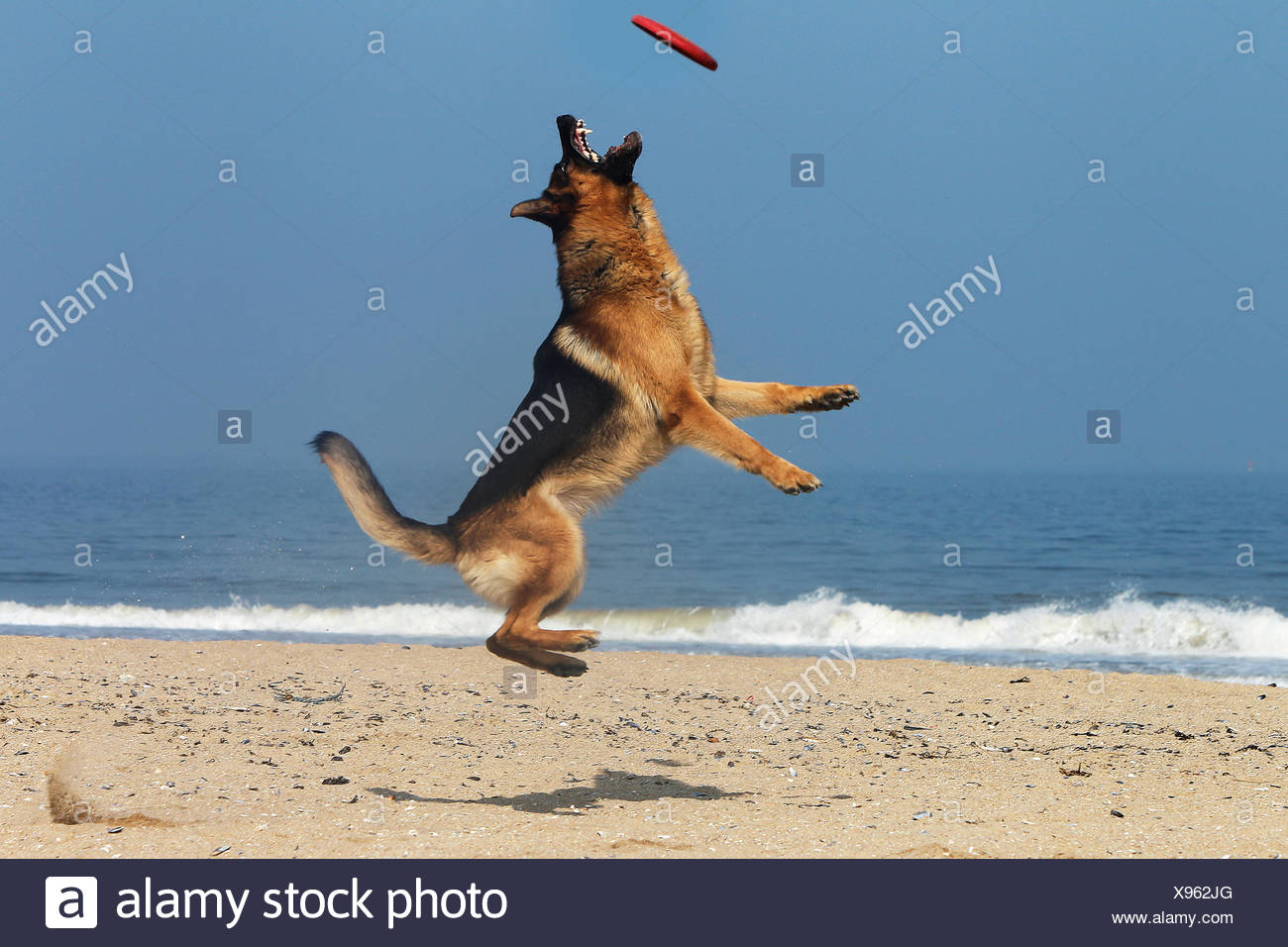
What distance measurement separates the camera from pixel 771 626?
20.7 metres

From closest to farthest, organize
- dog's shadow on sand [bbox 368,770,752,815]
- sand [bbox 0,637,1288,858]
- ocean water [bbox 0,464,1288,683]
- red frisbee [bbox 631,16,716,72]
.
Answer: red frisbee [bbox 631,16,716,72] → sand [bbox 0,637,1288,858] → dog's shadow on sand [bbox 368,770,752,815] → ocean water [bbox 0,464,1288,683]

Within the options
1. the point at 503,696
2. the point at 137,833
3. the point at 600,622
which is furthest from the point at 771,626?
the point at 137,833

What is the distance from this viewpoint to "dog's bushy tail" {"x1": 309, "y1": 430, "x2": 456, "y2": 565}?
560cm

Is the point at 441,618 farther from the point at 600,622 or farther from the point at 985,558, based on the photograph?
the point at 985,558

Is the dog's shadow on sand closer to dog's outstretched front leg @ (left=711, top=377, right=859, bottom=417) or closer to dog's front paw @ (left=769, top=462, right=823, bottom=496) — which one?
dog's outstretched front leg @ (left=711, top=377, right=859, bottom=417)

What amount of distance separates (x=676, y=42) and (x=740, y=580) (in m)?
20.5

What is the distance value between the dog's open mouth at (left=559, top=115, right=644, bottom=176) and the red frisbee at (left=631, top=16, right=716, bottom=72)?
51cm

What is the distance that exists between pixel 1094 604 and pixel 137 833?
19.8m

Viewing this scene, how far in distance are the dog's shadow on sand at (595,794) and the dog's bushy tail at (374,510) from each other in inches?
93.0

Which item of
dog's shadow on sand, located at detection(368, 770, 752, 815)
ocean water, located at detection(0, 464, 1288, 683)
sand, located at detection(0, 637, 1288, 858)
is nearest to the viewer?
sand, located at detection(0, 637, 1288, 858)

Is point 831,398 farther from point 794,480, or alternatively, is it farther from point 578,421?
point 578,421

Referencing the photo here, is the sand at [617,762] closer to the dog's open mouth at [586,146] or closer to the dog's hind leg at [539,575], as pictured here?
the dog's hind leg at [539,575]

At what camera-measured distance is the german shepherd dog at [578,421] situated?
17.8 ft

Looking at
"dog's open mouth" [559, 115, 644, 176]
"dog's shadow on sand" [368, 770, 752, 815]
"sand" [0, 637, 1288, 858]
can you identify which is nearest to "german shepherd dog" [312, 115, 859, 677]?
"dog's open mouth" [559, 115, 644, 176]
